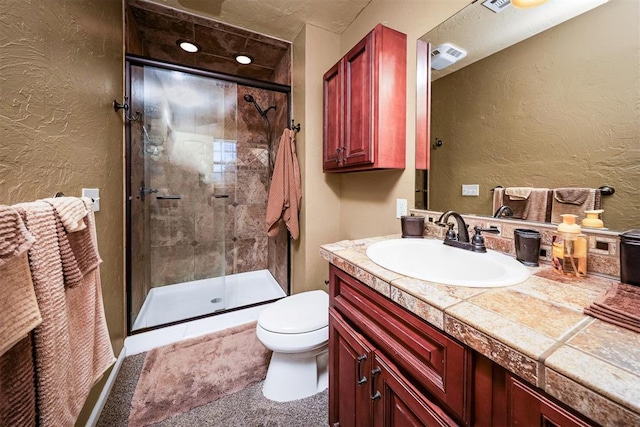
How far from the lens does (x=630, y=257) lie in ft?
1.96

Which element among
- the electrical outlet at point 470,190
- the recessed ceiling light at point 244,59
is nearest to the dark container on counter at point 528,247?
the electrical outlet at point 470,190

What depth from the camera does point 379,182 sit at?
1595mm

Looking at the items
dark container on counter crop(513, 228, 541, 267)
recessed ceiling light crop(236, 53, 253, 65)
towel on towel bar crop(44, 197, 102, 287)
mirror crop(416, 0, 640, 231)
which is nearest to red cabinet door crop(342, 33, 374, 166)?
mirror crop(416, 0, 640, 231)

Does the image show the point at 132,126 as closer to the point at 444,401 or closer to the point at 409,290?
the point at 409,290

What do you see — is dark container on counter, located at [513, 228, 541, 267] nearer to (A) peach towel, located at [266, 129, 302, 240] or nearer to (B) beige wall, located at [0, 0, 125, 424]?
(A) peach towel, located at [266, 129, 302, 240]

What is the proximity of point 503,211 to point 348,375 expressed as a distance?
891 millimetres

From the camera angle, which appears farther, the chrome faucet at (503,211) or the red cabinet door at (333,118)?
the red cabinet door at (333,118)

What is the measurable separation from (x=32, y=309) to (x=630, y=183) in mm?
1578

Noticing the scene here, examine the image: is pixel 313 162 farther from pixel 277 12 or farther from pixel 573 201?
pixel 573 201

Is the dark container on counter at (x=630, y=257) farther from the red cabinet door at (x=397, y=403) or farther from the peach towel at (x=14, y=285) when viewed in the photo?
the peach towel at (x=14, y=285)

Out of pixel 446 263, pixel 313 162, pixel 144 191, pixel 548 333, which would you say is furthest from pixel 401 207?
pixel 144 191

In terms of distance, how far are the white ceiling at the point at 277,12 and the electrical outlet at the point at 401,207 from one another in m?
1.40

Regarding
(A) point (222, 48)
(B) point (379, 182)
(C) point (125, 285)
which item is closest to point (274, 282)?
(C) point (125, 285)

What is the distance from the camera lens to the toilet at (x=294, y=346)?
116 centimetres
